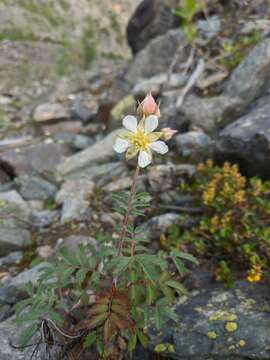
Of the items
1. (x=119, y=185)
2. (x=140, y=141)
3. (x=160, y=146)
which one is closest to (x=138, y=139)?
(x=140, y=141)

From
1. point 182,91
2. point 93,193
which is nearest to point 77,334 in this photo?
point 93,193

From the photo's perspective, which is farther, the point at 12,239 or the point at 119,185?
the point at 119,185

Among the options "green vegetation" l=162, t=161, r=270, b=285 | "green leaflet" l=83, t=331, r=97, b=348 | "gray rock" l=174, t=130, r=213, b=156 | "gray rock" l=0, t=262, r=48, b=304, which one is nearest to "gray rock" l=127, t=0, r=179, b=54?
"gray rock" l=174, t=130, r=213, b=156

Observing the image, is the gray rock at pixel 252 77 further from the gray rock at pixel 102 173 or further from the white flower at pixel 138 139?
the white flower at pixel 138 139

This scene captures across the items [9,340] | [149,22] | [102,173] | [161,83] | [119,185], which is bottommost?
[9,340]

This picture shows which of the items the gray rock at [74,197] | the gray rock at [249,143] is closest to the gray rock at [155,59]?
the gray rock at [74,197]

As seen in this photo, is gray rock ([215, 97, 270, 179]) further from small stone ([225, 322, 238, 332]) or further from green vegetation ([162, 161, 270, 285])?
small stone ([225, 322, 238, 332])

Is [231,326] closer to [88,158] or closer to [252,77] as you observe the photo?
[252,77]
